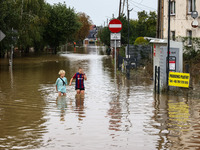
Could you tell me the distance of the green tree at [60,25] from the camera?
7138 cm

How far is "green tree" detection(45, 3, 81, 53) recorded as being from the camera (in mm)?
71375

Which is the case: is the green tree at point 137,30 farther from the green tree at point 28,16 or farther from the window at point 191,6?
the window at point 191,6

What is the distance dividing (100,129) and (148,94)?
753 centimetres

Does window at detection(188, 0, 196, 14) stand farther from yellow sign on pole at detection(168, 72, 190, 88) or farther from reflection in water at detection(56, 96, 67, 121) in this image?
reflection in water at detection(56, 96, 67, 121)

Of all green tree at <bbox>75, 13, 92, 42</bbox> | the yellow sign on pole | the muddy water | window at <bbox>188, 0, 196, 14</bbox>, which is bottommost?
the muddy water

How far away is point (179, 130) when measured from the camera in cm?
935

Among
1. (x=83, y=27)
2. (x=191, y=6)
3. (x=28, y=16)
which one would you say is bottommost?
(x=28, y=16)

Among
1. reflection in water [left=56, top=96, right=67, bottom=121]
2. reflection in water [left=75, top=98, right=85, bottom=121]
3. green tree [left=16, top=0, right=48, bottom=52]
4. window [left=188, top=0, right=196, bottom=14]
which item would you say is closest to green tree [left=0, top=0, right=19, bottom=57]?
green tree [left=16, top=0, right=48, bottom=52]

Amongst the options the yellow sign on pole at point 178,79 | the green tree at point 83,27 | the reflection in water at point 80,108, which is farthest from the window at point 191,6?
the green tree at point 83,27

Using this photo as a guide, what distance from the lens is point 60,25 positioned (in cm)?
7175

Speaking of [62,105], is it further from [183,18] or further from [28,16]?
[28,16]

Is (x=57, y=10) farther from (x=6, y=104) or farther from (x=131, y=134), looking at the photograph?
(x=131, y=134)

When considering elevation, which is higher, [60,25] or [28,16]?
[60,25]

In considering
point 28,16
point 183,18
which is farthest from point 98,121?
point 28,16
